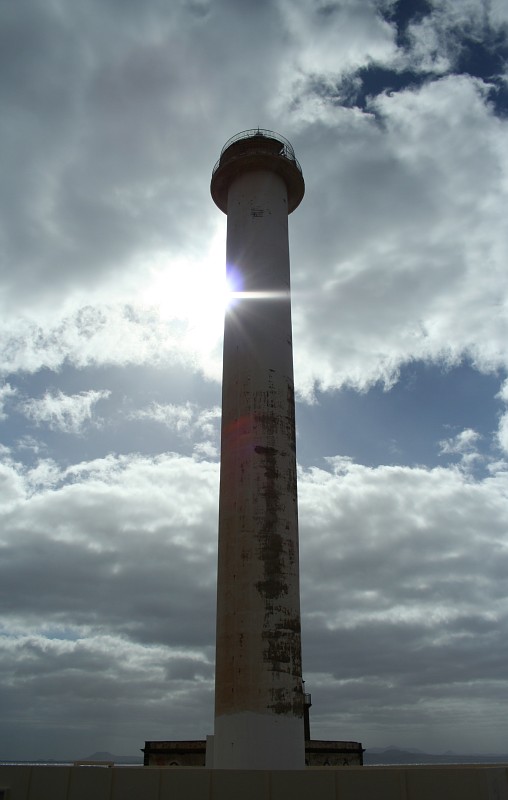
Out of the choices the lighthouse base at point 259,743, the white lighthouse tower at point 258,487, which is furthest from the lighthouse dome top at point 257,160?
the lighthouse base at point 259,743

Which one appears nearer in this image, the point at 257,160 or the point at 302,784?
the point at 302,784

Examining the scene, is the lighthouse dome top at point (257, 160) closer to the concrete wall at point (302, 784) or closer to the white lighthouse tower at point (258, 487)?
the white lighthouse tower at point (258, 487)

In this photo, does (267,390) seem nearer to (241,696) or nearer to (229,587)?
(229,587)

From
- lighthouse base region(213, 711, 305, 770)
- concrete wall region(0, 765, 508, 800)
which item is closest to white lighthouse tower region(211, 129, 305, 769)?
lighthouse base region(213, 711, 305, 770)

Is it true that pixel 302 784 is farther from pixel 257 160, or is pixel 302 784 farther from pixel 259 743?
pixel 257 160

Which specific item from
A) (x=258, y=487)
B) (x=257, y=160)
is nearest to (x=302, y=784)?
(x=258, y=487)

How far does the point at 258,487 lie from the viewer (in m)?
23.5

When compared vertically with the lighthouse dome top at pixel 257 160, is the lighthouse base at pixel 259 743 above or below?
below

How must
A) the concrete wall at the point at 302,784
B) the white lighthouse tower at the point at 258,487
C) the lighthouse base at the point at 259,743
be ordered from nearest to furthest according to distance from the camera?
the concrete wall at the point at 302,784 → the lighthouse base at the point at 259,743 → the white lighthouse tower at the point at 258,487

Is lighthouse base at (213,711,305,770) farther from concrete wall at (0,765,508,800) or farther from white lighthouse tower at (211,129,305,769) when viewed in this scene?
concrete wall at (0,765,508,800)

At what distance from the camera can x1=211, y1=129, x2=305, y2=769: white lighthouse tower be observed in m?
21.2

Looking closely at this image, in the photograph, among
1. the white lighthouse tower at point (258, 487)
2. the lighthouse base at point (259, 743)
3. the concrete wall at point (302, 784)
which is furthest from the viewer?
the white lighthouse tower at point (258, 487)

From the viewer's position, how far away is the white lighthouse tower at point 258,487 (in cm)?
2117

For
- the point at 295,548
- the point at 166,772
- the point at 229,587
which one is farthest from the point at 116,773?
the point at 295,548
